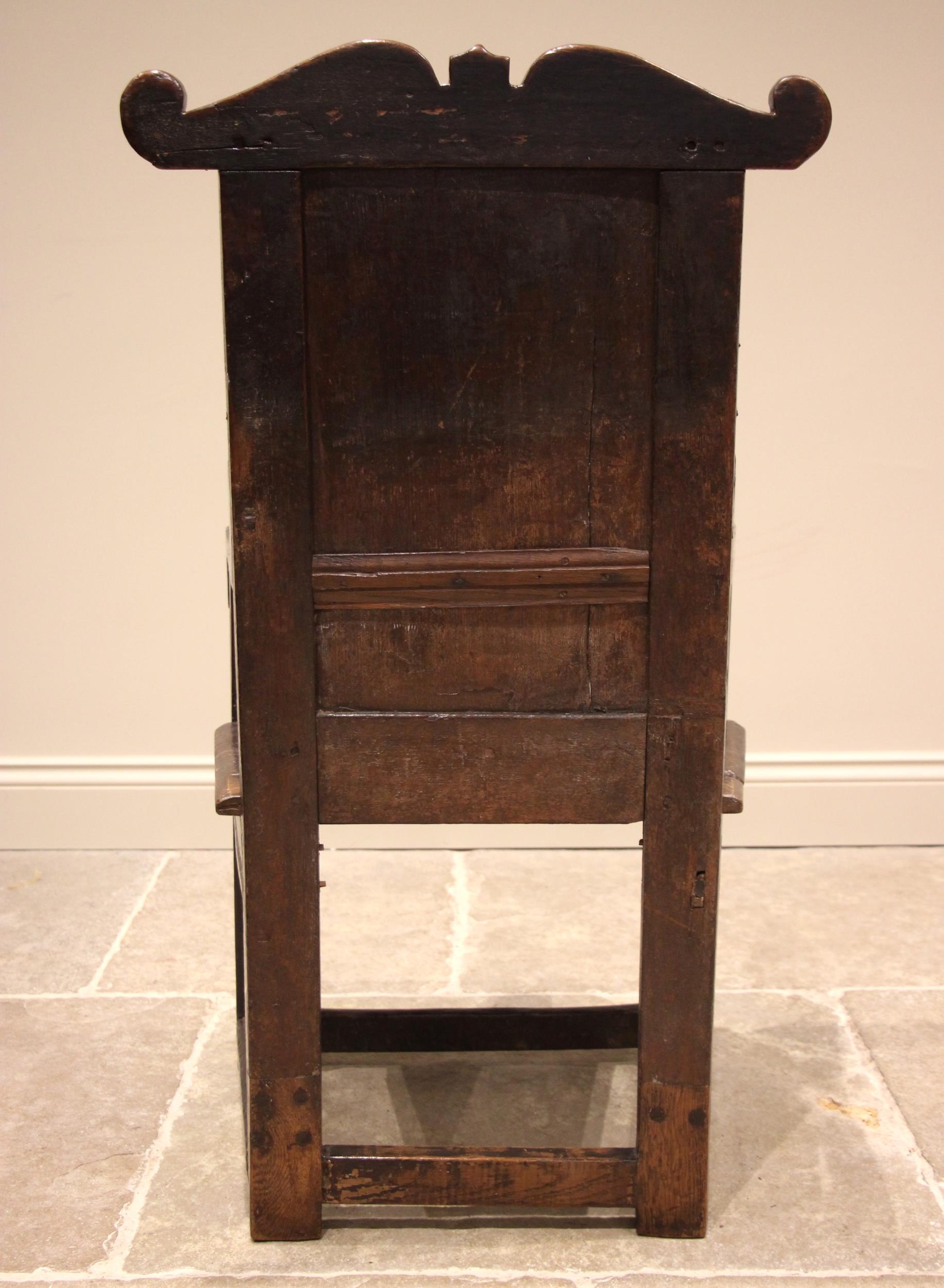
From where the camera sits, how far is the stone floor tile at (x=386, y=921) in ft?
10.3

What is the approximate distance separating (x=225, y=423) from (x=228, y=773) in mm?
1777

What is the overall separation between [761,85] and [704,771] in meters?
2.19

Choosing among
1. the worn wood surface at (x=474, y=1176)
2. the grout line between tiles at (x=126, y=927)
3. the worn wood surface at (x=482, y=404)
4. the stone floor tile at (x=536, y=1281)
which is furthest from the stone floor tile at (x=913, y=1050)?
the grout line between tiles at (x=126, y=927)

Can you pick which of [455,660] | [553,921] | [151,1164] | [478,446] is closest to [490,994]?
[553,921]

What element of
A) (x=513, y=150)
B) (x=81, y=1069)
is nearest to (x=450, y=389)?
(x=513, y=150)

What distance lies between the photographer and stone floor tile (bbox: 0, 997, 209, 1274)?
7.32 ft

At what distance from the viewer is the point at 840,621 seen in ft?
12.6

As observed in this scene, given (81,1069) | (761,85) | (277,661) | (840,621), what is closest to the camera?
(277,661)

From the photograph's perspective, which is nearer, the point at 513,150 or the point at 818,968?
the point at 513,150

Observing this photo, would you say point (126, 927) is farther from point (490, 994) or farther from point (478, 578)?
point (478, 578)

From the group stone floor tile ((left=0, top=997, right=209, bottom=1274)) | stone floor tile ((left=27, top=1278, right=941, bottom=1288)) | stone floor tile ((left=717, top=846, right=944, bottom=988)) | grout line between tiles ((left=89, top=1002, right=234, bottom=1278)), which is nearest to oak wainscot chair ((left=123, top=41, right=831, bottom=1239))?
stone floor tile ((left=27, top=1278, right=941, bottom=1288))

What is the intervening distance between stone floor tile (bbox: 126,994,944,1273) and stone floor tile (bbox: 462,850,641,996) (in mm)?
341

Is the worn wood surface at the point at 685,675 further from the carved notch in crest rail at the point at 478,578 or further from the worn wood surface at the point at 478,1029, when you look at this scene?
the worn wood surface at the point at 478,1029

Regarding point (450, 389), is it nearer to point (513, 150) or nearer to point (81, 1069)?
point (513, 150)
